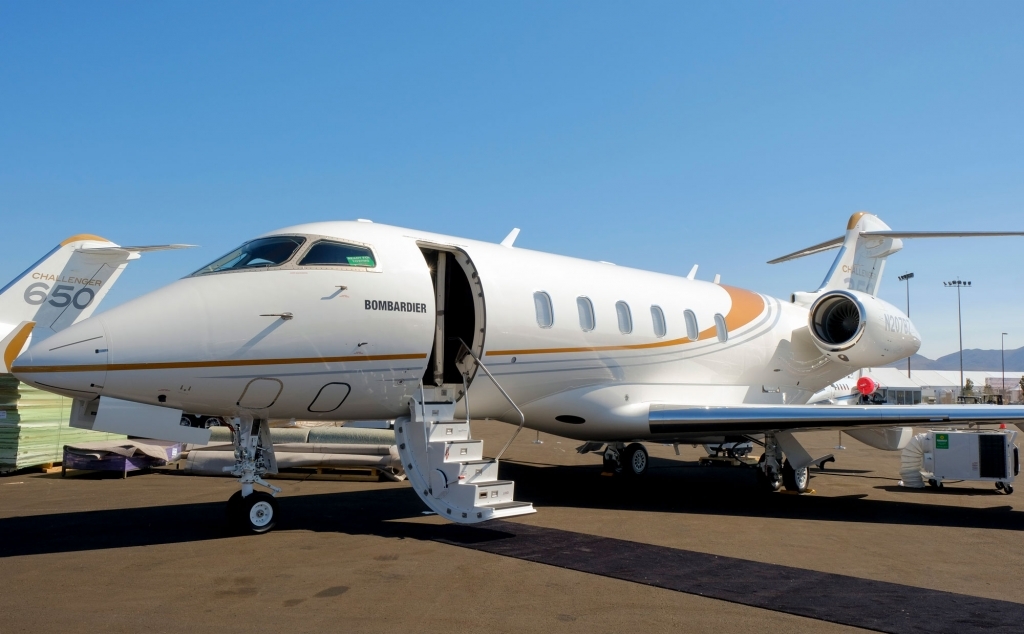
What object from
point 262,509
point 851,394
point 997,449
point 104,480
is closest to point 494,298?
point 262,509

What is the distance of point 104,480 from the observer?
13.8 m

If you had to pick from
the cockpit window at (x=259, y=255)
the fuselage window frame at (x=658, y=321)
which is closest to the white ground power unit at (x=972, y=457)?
the fuselage window frame at (x=658, y=321)

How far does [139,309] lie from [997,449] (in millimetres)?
13312

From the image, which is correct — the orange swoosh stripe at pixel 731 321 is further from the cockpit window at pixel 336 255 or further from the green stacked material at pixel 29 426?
the green stacked material at pixel 29 426

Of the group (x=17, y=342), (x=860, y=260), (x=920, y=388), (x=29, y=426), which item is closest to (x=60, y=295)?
(x=17, y=342)

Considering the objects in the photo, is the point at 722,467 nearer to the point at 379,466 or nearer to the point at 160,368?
the point at 379,466

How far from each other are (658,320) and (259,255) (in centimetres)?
645

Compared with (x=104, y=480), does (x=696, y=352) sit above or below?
above

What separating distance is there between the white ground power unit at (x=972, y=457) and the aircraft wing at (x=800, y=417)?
298 cm

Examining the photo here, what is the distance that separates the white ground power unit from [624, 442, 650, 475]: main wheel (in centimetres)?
514

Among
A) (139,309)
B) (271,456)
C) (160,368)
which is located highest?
(139,309)

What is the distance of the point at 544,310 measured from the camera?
10.8 meters

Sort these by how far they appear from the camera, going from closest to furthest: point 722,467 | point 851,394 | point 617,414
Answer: point 617,414
point 722,467
point 851,394

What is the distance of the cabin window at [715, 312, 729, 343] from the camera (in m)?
13.8
